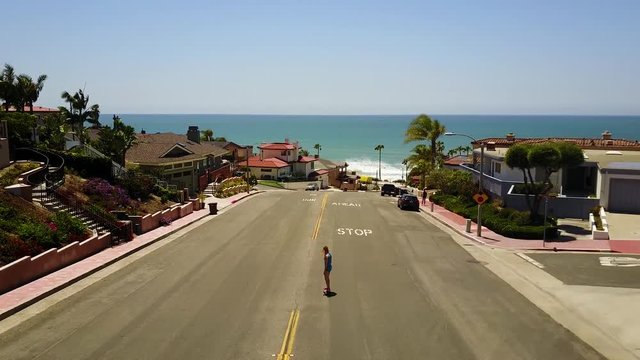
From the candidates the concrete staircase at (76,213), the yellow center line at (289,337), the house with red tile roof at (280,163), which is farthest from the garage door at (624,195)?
the house with red tile roof at (280,163)

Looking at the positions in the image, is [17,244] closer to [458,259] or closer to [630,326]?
[458,259]

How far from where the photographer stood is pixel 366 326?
15.4m

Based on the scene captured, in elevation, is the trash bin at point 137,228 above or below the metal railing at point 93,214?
below

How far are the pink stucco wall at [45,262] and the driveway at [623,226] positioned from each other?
85.1 feet

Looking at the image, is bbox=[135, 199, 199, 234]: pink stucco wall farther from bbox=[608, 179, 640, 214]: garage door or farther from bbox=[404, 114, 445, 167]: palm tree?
bbox=[404, 114, 445, 167]: palm tree

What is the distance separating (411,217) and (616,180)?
1362 centimetres

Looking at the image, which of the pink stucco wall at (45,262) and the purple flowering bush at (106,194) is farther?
the purple flowering bush at (106,194)

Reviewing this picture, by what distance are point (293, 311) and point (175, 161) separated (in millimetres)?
35281

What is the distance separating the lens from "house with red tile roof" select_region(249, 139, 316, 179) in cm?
9519

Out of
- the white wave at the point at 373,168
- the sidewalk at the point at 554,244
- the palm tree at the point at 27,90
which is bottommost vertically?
the white wave at the point at 373,168

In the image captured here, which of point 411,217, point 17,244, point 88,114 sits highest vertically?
point 88,114

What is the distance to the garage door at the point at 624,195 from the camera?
3645cm

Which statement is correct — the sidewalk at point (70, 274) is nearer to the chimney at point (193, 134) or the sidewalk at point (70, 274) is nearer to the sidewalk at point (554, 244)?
the sidewalk at point (554, 244)

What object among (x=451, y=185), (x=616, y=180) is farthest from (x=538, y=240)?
(x=451, y=185)
